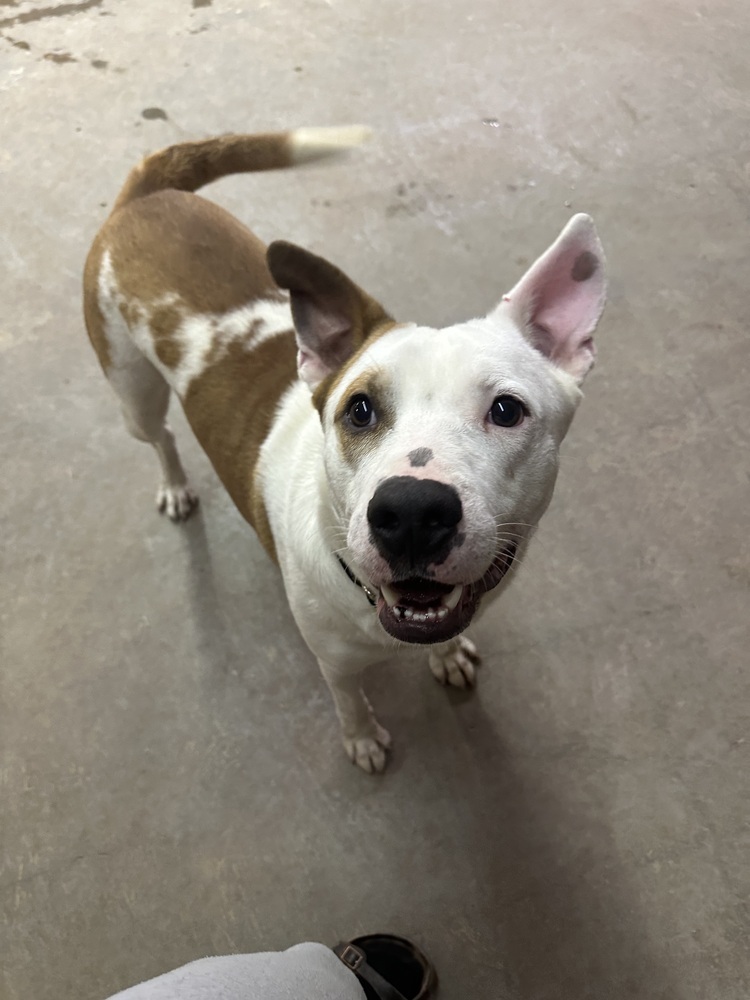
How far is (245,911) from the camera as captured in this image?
6.97 ft

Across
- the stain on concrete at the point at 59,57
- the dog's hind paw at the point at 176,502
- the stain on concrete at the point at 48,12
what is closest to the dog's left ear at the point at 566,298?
the dog's hind paw at the point at 176,502

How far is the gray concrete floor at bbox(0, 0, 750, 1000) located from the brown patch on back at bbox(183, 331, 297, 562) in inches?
27.8

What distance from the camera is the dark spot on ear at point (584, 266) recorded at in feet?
5.26

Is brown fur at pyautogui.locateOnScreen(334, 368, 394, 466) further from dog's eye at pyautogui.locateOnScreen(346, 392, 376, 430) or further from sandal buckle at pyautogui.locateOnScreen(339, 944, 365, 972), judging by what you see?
sandal buckle at pyautogui.locateOnScreen(339, 944, 365, 972)

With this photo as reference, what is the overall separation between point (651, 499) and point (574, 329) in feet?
4.10

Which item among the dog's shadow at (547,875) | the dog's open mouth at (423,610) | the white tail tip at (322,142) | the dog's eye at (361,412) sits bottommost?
the dog's shadow at (547,875)

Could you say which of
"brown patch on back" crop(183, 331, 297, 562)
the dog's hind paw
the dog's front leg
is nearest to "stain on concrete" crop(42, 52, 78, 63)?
the dog's hind paw

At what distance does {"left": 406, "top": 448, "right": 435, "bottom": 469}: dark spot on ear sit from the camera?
128 cm

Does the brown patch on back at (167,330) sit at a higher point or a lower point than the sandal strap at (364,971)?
higher

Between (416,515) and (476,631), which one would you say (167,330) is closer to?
(416,515)

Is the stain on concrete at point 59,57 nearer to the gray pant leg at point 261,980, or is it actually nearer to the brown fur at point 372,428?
the brown fur at point 372,428

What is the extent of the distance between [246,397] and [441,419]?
82 cm

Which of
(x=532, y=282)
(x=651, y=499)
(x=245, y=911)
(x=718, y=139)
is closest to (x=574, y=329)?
(x=532, y=282)

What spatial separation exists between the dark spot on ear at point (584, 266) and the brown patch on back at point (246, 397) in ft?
2.54
